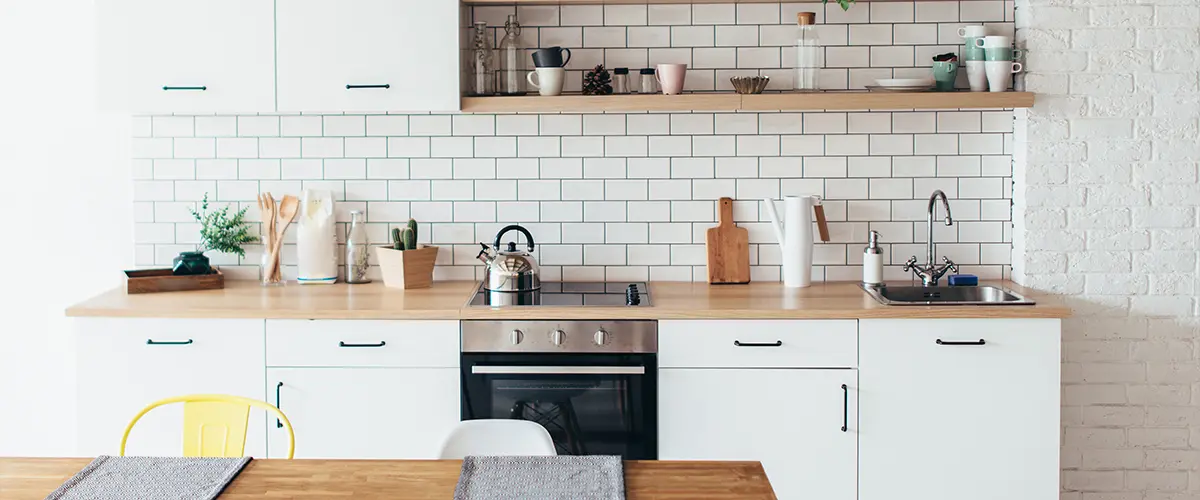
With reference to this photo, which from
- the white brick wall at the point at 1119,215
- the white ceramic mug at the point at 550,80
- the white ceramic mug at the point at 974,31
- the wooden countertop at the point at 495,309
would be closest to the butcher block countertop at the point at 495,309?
the wooden countertop at the point at 495,309

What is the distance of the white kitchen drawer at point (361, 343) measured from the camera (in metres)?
3.42

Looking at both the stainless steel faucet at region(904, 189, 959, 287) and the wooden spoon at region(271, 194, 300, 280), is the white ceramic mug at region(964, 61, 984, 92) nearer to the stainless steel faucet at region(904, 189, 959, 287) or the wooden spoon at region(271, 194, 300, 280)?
the stainless steel faucet at region(904, 189, 959, 287)

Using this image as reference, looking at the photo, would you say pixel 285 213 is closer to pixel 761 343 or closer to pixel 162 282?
pixel 162 282

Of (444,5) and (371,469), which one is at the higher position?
(444,5)

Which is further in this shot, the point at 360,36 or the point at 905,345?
the point at 360,36

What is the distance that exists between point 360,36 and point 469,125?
20.8 inches

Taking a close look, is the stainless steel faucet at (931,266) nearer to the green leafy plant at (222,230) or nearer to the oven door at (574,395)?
the oven door at (574,395)

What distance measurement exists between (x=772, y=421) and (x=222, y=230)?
6.44 feet

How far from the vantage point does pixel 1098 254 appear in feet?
12.3

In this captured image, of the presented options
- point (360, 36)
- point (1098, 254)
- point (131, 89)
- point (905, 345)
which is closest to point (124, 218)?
point (131, 89)

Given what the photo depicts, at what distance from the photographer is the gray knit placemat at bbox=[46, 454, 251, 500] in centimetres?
206

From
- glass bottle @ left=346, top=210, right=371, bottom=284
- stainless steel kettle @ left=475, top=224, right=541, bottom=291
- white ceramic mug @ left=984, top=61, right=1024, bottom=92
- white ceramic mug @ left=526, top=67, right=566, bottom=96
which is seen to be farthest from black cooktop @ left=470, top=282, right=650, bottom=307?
white ceramic mug @ left=984, top=61, right=1024, bottom=92

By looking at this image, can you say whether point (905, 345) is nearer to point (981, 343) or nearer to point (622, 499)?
point (981, 343)

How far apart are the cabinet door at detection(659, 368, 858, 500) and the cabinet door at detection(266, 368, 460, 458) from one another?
2.22 feet
